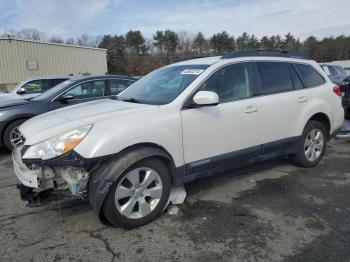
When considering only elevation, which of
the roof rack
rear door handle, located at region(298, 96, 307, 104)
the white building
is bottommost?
rear door handle, located at region(298, 96, 307, 104)

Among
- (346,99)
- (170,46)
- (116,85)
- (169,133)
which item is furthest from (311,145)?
(170,46)

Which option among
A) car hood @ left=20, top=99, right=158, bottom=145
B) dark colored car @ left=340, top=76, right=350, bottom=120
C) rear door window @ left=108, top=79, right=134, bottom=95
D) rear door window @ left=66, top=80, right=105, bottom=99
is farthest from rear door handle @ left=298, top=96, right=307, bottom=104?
rear door window @ left=66, top=80, right=105, bottom=99

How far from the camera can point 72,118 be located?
136 inches

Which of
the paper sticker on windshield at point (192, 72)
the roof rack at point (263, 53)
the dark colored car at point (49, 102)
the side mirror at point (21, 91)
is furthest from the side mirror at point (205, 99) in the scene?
the side mirror at point (21, 91)

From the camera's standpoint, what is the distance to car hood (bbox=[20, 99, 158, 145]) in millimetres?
3189

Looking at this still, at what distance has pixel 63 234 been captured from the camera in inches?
129

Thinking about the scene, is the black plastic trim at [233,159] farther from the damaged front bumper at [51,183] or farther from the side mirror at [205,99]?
the damaged front bumper at [51,183]

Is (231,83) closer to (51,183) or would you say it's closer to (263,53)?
(263,53)

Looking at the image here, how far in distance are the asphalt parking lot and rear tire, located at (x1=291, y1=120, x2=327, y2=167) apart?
57 cm

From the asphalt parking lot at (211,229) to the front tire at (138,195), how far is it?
0.14m

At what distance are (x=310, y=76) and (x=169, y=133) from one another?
9.49 ft

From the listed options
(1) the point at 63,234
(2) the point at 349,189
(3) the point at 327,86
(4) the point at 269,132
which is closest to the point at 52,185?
(1) the point at 63,234

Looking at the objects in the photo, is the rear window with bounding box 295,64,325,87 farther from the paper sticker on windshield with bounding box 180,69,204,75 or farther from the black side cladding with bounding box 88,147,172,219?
the black side cladding with bounding box 88,147,172,219

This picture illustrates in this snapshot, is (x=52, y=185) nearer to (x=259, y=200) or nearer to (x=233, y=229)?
(x=233, y=229)
